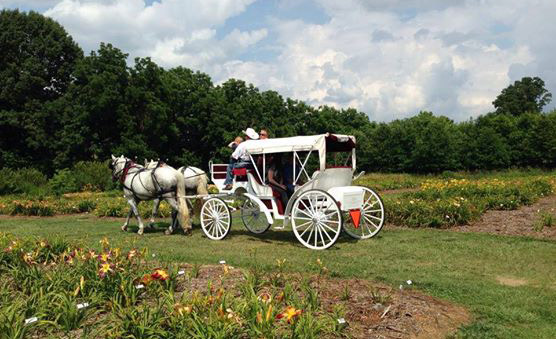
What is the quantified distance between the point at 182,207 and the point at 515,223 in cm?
766

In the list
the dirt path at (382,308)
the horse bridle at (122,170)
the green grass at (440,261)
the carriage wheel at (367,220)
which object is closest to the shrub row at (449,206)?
the green grass at (440,261)

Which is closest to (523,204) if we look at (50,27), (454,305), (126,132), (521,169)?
(454,305)

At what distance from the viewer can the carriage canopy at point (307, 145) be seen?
966 centimetres

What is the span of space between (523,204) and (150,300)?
12.5 meters

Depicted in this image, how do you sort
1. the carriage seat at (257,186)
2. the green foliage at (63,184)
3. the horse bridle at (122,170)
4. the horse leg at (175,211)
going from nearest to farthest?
1. the carriage seat at (257,186)
2. the horse leg at (175,211)
3. the horse bridle at (122,170)
4. the green foliage at (63,184)

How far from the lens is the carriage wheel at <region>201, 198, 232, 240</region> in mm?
11047

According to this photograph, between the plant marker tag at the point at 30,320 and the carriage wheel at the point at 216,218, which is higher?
the carriage wheel at the point at 216,218

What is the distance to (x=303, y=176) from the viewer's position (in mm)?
10914

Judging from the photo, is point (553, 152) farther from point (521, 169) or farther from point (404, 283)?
point (404, 283)

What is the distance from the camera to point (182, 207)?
11.6 metres

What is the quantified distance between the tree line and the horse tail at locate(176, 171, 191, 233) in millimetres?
23511

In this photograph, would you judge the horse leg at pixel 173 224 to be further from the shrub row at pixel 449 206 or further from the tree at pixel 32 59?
the tree at pixel 32 59

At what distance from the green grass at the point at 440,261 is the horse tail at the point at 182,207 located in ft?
1.22

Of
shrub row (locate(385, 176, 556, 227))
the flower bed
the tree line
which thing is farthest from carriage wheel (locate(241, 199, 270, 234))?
the tree line
